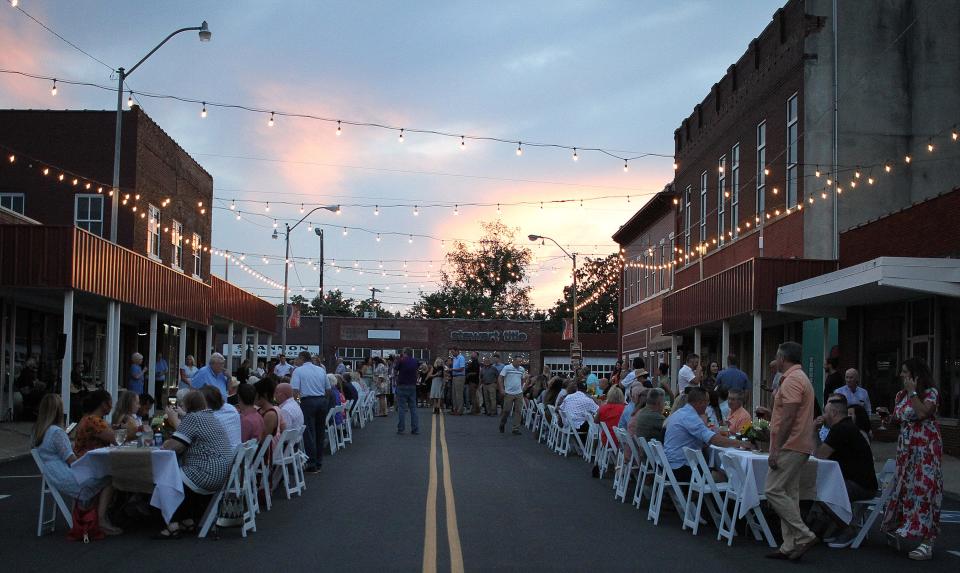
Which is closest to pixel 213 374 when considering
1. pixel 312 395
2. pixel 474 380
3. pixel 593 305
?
pixel 312 395

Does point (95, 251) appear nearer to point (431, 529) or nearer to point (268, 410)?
point (268, 410)

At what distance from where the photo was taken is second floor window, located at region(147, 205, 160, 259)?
30.9 meters

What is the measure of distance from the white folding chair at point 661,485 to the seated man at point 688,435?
0.39ft

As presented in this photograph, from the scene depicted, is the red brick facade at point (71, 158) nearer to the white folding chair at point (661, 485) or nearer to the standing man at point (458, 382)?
the standing man at point (458, 382)

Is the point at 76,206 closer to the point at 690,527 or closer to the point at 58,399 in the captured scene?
the point at 58,399

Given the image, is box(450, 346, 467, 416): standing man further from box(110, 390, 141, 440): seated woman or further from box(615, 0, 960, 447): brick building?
box(110, 390, 141, 440): seated woman

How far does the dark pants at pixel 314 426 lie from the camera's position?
49.5ft

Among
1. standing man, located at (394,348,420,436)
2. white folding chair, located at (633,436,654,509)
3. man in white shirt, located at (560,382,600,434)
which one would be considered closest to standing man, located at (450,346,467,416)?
standing man, located at (394,348,420,436)

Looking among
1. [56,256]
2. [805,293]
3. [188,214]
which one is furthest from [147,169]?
[805,293]

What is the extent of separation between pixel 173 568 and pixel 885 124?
71.3ft

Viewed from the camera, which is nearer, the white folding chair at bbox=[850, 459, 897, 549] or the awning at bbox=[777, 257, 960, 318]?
the white folding chair at bbox=[850, 459, 897, 549]

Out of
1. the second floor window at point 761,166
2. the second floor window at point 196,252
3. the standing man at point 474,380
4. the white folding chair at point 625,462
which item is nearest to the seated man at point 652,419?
the white folding chair at point 625,462

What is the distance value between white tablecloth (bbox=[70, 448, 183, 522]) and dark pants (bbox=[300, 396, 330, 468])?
5.69 m

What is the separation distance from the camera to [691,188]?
3641cm
